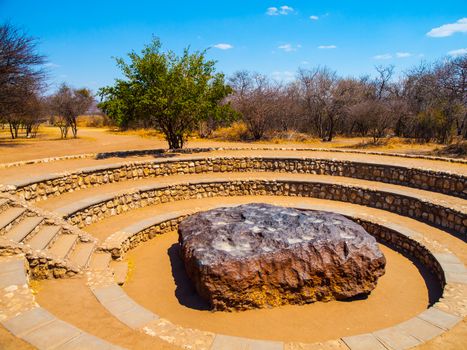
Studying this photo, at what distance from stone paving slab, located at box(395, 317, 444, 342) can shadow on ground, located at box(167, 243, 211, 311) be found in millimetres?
3297

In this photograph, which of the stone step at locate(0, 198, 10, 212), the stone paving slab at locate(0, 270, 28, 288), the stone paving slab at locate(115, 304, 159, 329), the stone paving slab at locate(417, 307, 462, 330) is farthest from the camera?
the stone step at locate(0, 198, 10, 212)

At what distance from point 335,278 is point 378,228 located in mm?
3929

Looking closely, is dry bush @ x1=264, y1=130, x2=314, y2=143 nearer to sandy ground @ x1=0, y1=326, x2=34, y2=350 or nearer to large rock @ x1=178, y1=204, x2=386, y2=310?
large rock @ x1=178, y1=204, x2=386, y2=310

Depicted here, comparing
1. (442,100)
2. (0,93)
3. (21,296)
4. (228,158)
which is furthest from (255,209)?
(442,100)

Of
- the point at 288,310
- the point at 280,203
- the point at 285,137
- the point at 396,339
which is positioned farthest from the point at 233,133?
the point at 396,339

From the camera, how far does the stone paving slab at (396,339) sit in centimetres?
447

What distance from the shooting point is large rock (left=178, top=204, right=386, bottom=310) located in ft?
20.1

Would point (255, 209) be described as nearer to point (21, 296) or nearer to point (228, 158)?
point (21, 296)

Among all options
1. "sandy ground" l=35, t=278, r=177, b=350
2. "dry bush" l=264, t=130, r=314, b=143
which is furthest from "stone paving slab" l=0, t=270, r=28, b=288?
"dry bush" l=264, t=130, r=314, b=143

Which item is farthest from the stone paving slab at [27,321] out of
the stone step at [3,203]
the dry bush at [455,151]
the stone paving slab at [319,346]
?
the dry bush at [455,151]

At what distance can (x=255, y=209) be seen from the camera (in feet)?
28.0

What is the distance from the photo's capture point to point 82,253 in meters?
7.43

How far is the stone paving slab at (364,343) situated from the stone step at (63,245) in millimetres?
5607

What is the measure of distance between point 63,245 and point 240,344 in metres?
4.91
